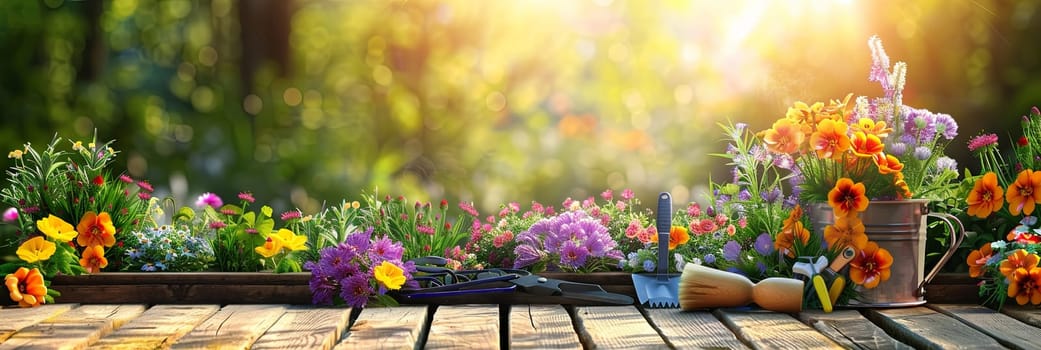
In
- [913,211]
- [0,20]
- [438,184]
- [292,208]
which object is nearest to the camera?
[913,211]

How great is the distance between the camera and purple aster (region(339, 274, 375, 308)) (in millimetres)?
3086

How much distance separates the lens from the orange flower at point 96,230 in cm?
346

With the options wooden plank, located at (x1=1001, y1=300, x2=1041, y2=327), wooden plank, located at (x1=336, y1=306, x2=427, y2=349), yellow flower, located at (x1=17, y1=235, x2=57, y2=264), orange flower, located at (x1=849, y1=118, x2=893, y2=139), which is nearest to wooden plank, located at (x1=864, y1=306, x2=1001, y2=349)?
wooden plank, located at (x1=1001, y1=300, x2=1041, y2=327)

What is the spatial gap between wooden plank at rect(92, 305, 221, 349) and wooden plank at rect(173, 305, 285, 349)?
0.03m

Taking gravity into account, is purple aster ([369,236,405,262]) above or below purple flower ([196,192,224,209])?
below

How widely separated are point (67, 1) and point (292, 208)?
3110 millimetres

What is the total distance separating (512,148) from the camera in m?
7.25

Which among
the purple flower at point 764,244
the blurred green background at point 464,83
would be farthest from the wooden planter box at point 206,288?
the blurred green background at point 464,83

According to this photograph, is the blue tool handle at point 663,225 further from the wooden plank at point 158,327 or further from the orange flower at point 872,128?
the wooden plank at point 158,327

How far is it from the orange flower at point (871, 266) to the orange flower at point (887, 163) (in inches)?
8.7

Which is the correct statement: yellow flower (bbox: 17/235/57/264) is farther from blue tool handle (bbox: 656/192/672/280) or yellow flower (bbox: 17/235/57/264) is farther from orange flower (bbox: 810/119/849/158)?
orange flower (bbox: 810/119/849/158)

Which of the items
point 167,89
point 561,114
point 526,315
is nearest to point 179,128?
point 167,89

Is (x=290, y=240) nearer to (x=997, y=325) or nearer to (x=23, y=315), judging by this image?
(x=23, y=315)

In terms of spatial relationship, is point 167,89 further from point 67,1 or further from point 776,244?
point 776,244
